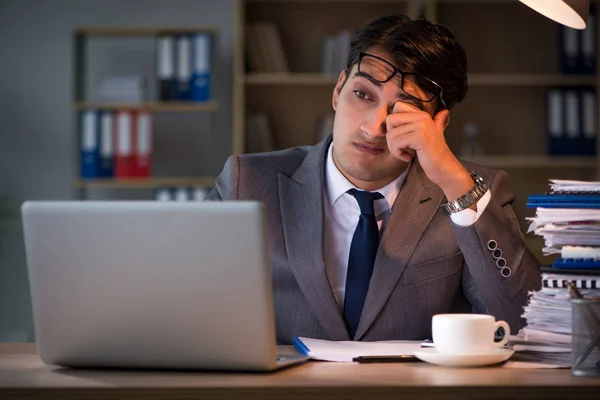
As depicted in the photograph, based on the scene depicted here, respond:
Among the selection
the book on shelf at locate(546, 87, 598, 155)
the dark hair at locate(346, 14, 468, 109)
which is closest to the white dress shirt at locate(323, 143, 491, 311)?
the dark hair at locate(346, 14, 468, 109)

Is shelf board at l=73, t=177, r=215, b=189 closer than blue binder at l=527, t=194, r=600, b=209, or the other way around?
blue binder at l=527, t=194, r=600, b=209

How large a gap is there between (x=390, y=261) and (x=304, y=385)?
31.5 inches

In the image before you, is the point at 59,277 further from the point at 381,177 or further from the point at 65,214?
the point at 381,177

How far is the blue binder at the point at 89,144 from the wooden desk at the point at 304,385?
9.69 ft

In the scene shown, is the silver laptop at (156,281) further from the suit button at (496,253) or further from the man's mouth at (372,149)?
the man's mouth at (372,149)

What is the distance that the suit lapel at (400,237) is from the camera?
1811mm

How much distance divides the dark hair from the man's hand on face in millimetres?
85

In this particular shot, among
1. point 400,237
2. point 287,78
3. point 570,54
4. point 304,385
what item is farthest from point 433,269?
point 570,54

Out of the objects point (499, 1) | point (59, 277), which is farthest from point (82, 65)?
point (59, 277)

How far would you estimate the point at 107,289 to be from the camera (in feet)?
3.82

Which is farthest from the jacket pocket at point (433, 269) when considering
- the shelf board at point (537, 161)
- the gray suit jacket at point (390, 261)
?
the shelf board at point (537, 161)

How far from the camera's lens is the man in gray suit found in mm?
1818

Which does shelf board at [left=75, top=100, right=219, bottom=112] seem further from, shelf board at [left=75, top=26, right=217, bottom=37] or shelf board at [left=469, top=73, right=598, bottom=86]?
shelf board at [left=469, top=73, right=598, bottom=86]

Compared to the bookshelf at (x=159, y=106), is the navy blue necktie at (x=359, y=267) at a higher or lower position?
lower
